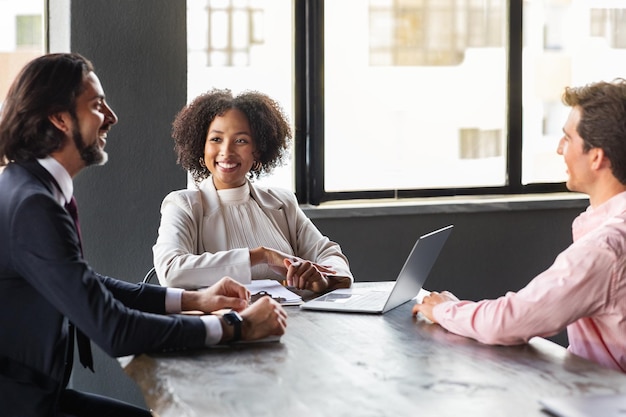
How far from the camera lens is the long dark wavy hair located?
2205 millimetres

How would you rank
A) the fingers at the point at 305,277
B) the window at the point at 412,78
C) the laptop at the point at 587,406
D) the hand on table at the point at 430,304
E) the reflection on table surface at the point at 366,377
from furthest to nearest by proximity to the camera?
the window at the point at 412,78, the fingers at the point at 305,277, the hand on table at the point at 430,304, the reflection on table surface at the point at 366,377, the laptop at the point at 587,406

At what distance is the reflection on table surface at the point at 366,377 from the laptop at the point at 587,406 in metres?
0.03

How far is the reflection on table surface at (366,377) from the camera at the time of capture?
175 cm

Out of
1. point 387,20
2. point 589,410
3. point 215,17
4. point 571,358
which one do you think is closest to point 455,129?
point 387,20

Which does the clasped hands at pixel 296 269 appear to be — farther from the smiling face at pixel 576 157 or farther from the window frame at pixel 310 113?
the window frame at pixel 310 113

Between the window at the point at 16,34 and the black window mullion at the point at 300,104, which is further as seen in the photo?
the black window mullion at the point at 300,104

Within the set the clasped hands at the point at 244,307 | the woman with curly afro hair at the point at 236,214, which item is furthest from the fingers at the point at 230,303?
the woman with curly afro hair at the point at 236,214

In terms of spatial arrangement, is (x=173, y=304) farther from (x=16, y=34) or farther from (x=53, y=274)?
(x=16, y=34)

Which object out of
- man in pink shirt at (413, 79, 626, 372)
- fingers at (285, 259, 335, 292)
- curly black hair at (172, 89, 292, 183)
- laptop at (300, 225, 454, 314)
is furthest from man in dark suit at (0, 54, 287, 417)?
curly black hair at (172, 89, 292, 183)

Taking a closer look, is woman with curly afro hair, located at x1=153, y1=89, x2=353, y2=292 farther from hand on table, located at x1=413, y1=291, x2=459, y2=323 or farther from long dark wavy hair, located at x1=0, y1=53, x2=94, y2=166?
long dark wavy hair, located at x1=0, y1=53, x2=94, y2=166

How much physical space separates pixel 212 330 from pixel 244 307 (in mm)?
334

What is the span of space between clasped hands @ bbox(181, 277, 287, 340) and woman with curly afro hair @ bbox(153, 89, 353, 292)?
363 millimetres

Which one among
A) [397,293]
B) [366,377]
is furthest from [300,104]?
[366,377]

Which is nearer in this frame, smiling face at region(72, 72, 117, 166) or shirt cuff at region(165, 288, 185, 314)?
smiling face at region(72, 72, 117, 166)
